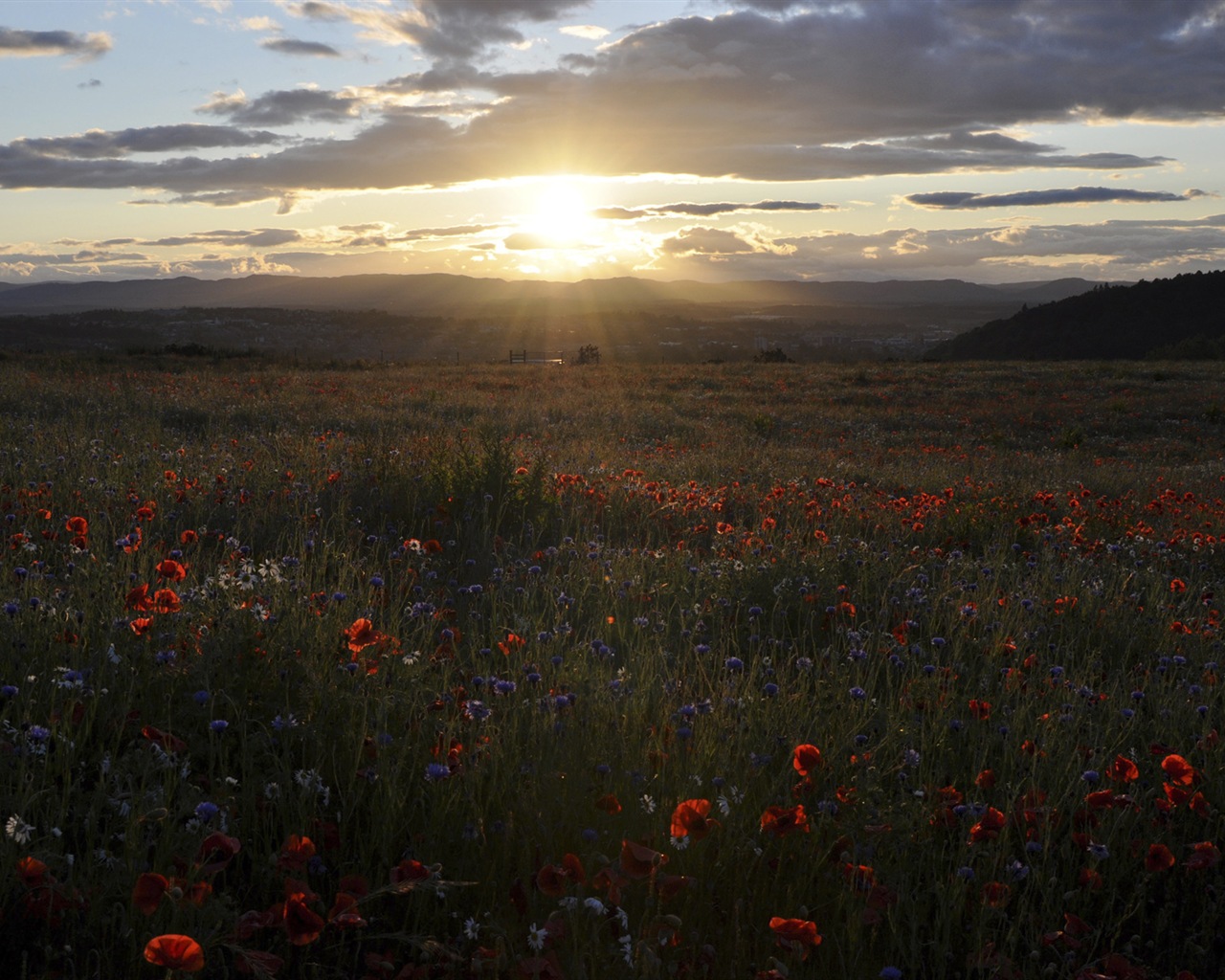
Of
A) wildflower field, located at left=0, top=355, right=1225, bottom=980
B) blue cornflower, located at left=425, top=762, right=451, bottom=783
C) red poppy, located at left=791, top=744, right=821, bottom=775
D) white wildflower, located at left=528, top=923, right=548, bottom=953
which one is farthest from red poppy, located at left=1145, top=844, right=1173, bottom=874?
blue cornflower, located at left=425, top=762, right=451, bottom=783

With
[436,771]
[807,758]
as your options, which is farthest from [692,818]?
[436,771]

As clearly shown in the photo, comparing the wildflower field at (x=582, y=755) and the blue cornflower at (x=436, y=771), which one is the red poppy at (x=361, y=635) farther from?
the blue cornflower at (x=436, y=771)

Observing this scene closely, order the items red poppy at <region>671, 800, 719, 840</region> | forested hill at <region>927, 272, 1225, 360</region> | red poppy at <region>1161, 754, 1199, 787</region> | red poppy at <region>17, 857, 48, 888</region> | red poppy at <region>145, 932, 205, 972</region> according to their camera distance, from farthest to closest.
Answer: forested hill at <region>927, 272, 1225, 360</region> < red poppy at <region>1161, 754, 1199, 787</region> < red poppy at <region>671, 800, 719, 840</region> < red poppy at <region>17, 857, 48, 888</region> < red poppy at <region>145, 932, 205, 972</region>

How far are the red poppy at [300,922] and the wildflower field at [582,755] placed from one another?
0.03 feet

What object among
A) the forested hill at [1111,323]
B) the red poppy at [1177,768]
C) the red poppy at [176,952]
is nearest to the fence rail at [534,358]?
the forested hill at [1111,323]

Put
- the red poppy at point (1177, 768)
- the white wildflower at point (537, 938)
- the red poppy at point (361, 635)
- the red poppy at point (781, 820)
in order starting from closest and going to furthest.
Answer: the white wildflower at point (537, 938)
the red poppy at point (781, 820)
the red poppy at point (1177, 768)
the red poppy at point (361, 635)

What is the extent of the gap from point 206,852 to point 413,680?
1098mm

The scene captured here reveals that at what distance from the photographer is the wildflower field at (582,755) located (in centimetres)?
212

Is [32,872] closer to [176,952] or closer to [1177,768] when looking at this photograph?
[176,952]

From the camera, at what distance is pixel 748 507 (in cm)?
800

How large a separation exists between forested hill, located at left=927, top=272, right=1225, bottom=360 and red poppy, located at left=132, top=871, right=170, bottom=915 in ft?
204

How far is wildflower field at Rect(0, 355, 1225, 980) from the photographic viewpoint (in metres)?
2.12

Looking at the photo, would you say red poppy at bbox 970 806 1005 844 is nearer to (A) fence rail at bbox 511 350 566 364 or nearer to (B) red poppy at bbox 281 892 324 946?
(B) red poppy at bbox 281 892 324 946

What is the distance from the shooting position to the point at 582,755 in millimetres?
2793
